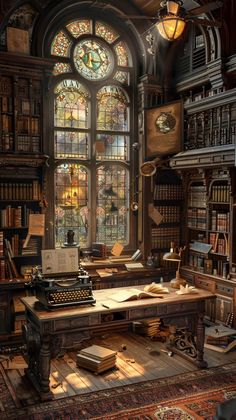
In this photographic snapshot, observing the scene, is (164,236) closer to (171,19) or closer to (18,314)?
(18,314)

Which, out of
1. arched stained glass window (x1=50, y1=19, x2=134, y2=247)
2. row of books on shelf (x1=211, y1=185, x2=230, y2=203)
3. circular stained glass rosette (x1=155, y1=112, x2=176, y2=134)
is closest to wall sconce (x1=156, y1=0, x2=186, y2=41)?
circular stained glass rosette (x1=155, y1=112, x2=176, y2=134)

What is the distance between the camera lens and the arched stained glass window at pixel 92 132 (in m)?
6.83

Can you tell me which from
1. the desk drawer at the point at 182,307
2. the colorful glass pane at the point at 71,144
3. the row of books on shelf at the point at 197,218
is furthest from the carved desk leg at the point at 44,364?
the row of books on shelf at the point at 197,218

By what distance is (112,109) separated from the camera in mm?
7266

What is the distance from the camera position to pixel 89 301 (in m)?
4.62

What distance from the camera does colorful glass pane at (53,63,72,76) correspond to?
6744 mm

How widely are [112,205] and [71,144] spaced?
124 cm

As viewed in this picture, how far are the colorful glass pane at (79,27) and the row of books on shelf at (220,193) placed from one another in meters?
3.29

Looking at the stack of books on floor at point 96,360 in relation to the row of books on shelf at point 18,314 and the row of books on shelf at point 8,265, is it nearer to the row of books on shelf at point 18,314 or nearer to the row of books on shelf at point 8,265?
the row of books on shelf at point 18,314

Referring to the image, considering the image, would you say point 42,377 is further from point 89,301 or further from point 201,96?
point 201,96

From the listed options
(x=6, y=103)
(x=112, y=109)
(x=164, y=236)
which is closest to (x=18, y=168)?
(x=6, y=103)

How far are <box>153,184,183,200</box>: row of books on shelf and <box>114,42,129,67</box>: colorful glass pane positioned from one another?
2.20 m

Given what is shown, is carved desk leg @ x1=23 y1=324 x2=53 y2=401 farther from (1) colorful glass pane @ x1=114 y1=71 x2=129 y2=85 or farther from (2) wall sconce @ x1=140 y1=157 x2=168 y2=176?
(1) colorful glass pane @ x1=114 y1=71 x2=129 y2=85

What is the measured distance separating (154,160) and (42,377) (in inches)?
156
